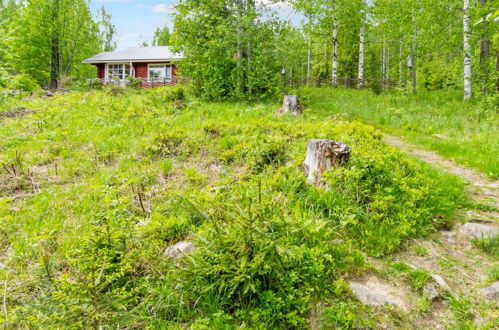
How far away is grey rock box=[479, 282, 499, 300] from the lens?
2.42 meters

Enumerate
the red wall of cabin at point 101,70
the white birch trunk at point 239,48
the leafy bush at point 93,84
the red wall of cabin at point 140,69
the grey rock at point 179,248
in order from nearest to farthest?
the grey rock at point 179,248, the white birch trunk at point 239,48, the leafy bush at point 93,84, the red wall of cabin at point 140,69, the red wall of cabin at point 101,70

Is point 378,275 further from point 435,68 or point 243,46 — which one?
point 435,68

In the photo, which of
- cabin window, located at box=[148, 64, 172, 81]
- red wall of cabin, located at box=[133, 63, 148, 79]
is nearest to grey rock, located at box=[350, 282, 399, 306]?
cabin window, located at box=[148, 64, 172, 81]

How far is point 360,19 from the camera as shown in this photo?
1978 cm

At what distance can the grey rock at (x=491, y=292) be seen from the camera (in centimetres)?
242

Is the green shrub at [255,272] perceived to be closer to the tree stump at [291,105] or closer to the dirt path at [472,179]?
the dirt path at [472,179]

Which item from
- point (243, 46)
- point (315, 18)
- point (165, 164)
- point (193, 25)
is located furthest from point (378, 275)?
point (315, 18)

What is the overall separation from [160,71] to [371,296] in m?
28.9

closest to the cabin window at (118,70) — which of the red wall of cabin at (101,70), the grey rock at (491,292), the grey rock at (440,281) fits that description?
the red wall of cabin at (101,70)

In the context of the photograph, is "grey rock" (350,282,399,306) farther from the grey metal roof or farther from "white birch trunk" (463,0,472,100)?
the grey metal roof

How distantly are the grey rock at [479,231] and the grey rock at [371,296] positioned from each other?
1571mm

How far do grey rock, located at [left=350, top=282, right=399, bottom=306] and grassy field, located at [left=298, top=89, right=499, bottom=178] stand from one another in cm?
378

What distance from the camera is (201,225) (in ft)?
10.2

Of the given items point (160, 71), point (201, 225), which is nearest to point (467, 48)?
point (201, 225)
